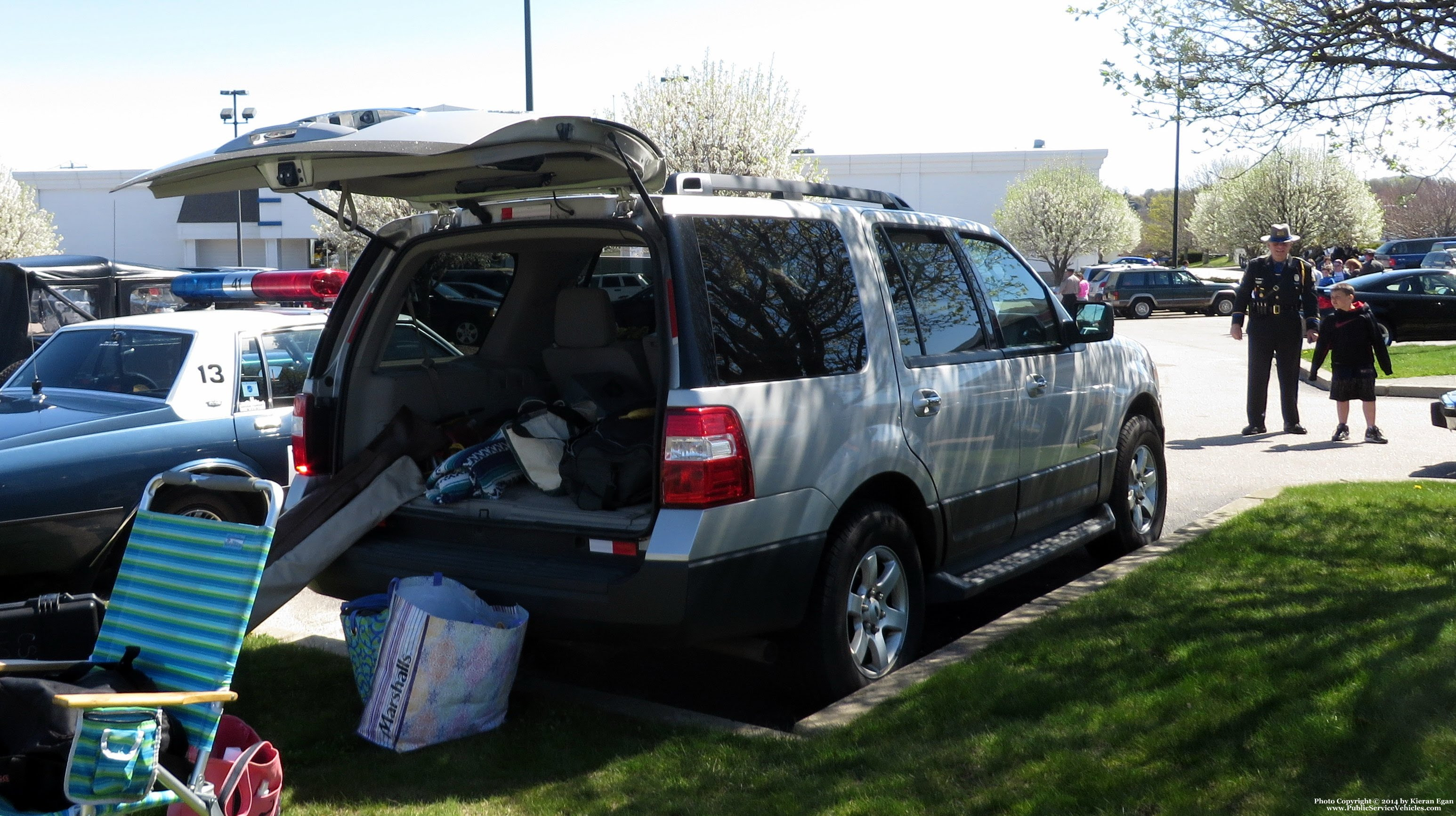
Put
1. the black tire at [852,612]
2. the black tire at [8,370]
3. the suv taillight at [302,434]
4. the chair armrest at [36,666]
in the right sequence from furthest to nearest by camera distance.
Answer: the black tire at [8,370] → the suv taillight at [302,434] → the black tire at [852,612] → the chair armrest at [36,666]

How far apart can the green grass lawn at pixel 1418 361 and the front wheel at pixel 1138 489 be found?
9565 millimetres

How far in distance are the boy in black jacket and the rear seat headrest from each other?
27.8 feet

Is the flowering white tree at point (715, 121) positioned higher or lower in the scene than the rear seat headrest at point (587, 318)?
higher

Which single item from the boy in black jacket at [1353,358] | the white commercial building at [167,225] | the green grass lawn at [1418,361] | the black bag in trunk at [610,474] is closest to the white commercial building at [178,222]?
the white commercial building at [167,225]

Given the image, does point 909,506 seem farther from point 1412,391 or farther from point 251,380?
point 1412,391

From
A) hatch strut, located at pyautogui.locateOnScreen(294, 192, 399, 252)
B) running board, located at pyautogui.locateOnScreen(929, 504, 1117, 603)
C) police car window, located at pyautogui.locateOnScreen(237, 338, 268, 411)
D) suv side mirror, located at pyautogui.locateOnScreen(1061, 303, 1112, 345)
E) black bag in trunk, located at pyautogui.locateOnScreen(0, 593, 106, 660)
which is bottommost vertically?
running board, located at pyautogui.locateOnScreen(929, 504, 1117, 603)

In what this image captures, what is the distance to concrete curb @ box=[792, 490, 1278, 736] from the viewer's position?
4.44m

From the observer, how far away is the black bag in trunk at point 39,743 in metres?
3.07

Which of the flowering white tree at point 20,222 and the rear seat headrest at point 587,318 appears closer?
the rear seat headrest at point 587,318

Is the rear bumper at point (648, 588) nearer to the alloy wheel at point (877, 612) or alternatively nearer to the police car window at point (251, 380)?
the alloy wheel at point (877, 612)

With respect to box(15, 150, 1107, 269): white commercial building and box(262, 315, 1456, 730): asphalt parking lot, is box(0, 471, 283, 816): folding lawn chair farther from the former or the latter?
box(15, 150, 1107, 269): white commercial building

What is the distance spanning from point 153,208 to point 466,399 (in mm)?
58211

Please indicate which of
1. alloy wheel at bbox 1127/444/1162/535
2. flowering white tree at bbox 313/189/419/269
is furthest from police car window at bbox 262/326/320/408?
flowering white tree at bbox 313/189/419/269

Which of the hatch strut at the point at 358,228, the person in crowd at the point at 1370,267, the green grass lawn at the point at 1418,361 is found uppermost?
the person in crowd at the point at 1370,267
